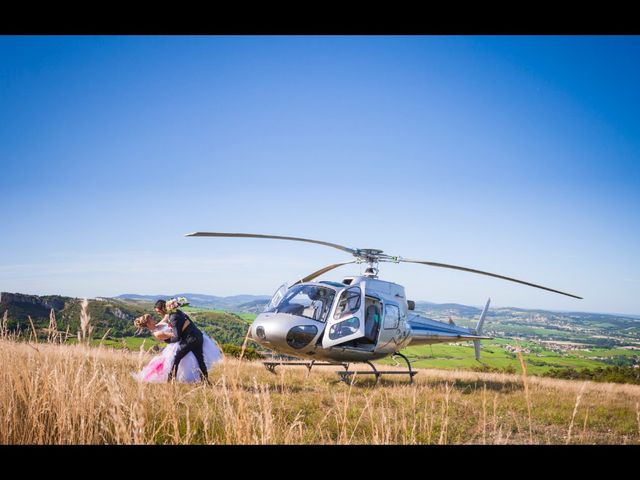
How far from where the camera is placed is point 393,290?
37.1 feet

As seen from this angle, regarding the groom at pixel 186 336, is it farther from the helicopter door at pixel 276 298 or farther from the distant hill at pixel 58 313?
the distant hill at pixel 58 313

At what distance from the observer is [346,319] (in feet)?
32.3

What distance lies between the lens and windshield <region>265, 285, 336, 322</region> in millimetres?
9805

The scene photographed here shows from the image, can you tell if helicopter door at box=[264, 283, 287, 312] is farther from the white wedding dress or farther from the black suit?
the black suit

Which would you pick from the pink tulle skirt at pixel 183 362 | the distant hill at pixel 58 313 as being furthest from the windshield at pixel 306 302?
the distant hill at pixel 58 313

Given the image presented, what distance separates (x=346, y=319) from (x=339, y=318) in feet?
0.51

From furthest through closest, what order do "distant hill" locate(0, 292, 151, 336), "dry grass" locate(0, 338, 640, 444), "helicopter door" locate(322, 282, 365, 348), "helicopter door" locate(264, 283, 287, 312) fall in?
"helicopter door" locate(264, 283, 287, 312)
"helicopter door" locate(322, 282, 365, 348)
"distant hill" locate(0, 292, 151, 336)
"dry grass" locate(0, 338, 640, 444)

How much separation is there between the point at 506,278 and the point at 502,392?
2.91m

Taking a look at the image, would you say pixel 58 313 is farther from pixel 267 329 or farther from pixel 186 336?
pixel 267 329

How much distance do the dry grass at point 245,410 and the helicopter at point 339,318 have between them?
827 millimetres

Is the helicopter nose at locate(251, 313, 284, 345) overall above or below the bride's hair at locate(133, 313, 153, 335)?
below

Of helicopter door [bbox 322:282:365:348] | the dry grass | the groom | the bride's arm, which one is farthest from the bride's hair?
helicopter door [bbox 322:282:365:348]

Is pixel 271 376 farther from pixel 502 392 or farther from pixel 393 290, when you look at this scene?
pixel 502 392
